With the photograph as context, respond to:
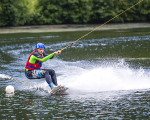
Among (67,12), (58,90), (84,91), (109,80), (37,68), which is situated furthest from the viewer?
(67,12)

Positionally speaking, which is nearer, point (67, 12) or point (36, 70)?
point (36, 70)

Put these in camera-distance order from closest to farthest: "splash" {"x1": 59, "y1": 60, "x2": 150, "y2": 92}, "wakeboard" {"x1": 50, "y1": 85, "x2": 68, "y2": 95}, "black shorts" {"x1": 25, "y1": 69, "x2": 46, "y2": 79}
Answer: "wakeboard" {"x1": 50, "y1": 85, "x2": 68, "y2": 95}
"black shorts" {"x1": 25, "y1": 69, "x2": 46, "y2": 79}
"splash" {"x1": 59, "y1": 60, "x2": 150, "y2": 92}

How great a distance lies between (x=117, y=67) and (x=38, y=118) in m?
7.42

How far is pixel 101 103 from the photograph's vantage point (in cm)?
996

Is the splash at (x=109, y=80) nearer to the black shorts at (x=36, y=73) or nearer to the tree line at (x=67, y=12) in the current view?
the black shorts at (x=36, y=73)

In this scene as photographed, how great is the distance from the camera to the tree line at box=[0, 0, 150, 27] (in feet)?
165

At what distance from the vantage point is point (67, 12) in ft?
176

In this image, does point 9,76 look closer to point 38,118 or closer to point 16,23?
point 38,118

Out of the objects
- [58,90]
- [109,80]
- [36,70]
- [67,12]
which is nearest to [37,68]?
[36,70]

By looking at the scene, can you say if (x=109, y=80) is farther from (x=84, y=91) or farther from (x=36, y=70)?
(x=36, y=70)

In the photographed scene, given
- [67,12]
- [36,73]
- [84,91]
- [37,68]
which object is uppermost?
[67,12]

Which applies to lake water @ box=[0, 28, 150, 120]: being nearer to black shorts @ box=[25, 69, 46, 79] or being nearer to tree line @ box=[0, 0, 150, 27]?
black shorts @ box=[25, 69, 46, 79]

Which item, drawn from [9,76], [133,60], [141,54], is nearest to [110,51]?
[141,54]

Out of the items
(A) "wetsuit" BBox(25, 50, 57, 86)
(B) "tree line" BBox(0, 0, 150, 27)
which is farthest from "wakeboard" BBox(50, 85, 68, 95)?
(B) "tree line" BBox(0, 0, 150, 27)
